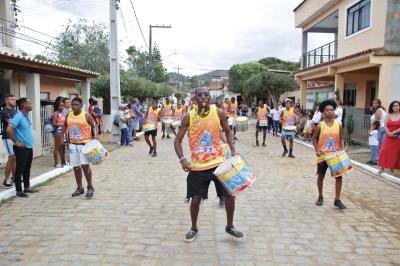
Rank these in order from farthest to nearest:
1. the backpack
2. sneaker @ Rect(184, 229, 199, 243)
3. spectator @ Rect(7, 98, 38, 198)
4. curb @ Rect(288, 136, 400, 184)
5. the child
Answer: the backpack
the child
curb @ Rect(288, 136, 400, 184)
spectator @ Rect(7, 98, 38, 198)
sneaker @ Rect(184, 229, 199, 243)

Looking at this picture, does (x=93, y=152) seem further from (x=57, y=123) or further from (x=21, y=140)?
(x=57, y=123)

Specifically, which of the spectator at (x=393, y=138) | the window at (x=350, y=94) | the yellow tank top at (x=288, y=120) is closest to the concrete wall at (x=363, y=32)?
the window at (x=350, y=94)

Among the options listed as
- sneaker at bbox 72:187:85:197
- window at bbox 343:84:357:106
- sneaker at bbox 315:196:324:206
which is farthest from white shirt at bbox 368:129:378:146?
window at bbox 343:84:357:106

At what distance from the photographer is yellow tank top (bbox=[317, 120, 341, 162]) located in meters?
5.73

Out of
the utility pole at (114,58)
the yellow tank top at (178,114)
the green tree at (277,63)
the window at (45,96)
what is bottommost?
the yellow tank top at (178,114)

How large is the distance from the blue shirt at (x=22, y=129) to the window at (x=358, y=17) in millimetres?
13632

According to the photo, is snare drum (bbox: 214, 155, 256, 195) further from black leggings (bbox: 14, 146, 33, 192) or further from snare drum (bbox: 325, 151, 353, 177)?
black leggings (bbox: 14, 146, 33, 192)

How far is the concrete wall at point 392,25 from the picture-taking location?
44.5 feet

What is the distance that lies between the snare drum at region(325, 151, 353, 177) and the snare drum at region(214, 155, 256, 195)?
6.65ft

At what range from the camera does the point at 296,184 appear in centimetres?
752

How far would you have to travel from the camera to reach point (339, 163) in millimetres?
5527

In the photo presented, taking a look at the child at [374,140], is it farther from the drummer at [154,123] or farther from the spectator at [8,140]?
the spectator at [8,140]

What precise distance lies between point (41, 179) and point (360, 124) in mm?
10947

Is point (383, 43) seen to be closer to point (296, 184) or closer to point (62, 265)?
point (296, 184)
